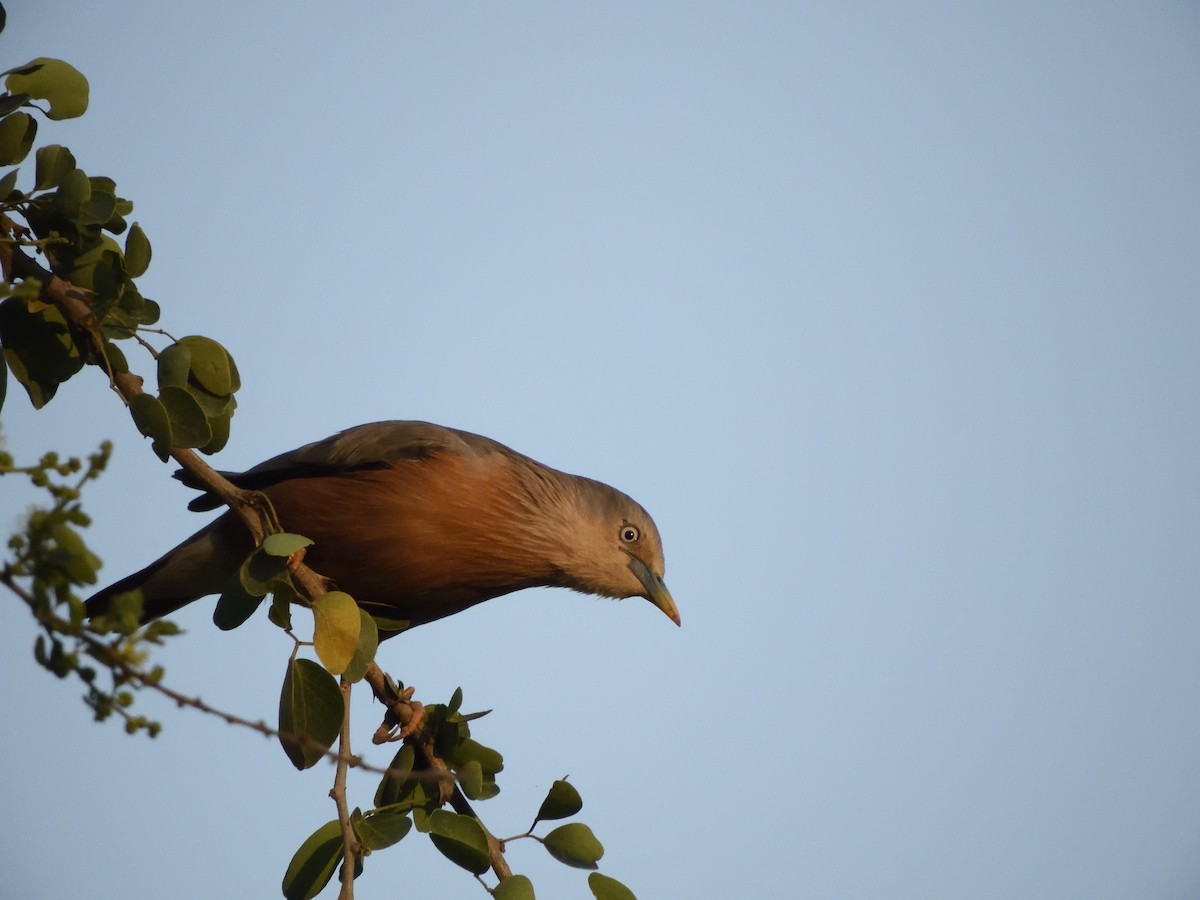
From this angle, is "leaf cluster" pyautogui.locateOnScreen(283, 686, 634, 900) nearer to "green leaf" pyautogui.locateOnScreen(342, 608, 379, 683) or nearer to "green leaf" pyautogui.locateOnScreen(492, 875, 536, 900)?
"green leaf" pyautogui.locateOnScreen(492, 875, 536, 900)

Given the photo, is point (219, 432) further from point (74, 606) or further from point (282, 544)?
point (74, 606)

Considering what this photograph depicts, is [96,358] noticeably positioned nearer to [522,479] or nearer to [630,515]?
[522,479]

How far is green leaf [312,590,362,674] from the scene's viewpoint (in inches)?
108

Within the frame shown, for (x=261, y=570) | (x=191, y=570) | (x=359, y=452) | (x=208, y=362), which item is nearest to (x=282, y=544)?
(x=261, y=570)

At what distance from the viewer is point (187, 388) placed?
2830 mm

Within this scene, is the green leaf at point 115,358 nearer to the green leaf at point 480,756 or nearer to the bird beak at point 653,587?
the green leaf at point 480,756

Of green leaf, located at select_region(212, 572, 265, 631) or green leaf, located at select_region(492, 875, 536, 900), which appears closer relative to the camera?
green leaf, located at select_region(492, 875, 536, 900)

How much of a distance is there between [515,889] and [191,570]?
2577mm

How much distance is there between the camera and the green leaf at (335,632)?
2.76 metres

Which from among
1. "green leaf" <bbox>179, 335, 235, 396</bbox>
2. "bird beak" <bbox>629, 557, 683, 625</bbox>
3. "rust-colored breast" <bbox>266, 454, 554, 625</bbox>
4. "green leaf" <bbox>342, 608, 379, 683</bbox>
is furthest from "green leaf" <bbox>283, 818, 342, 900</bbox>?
"bird beak" <bbox>629, 557, 683, 625</bbox>

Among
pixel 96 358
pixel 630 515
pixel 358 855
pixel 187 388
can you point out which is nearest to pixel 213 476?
pixel 187 388

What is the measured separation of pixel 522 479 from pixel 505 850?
7.08 feet

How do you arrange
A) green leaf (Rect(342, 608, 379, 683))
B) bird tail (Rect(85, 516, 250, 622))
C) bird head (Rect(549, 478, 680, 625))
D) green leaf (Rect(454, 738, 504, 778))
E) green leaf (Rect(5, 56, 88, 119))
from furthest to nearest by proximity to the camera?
bird head (Rect(549, 478, 680, 625))
bird tail (Rect(85, 516, 250, 622))
green leaf (Rect(454, 738, 504, 778))
green leaf (Rect(342, 608, 379, 683))
green leaf (Rect(5, 56, 88, 119))

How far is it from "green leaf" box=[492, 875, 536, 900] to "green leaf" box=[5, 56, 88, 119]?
241 cm
